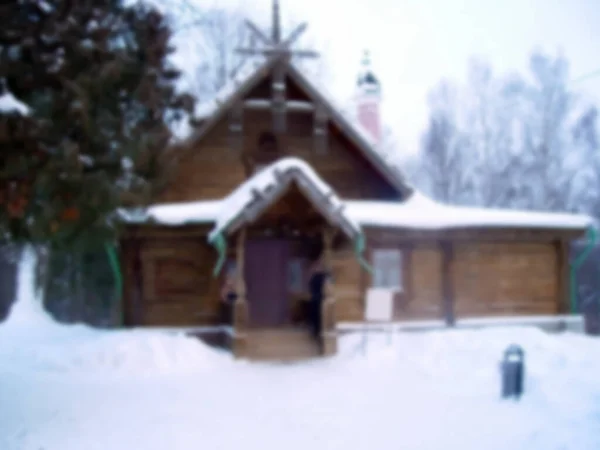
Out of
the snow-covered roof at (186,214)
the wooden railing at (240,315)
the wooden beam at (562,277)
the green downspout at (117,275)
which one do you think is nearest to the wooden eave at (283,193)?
the wooden railing at (240,315)

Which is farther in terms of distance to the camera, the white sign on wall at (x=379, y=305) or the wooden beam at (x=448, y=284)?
the wooden beam at (x=448, y=284)

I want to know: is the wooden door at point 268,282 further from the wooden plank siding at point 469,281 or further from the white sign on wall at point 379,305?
the white sign on wall at point 379,305

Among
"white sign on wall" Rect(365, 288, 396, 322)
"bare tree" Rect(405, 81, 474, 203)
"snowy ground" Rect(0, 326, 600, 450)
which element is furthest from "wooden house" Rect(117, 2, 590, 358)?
"bare tree" Rect(405, 81, 474, 203)

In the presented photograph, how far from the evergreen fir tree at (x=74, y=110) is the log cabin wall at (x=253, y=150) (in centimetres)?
680

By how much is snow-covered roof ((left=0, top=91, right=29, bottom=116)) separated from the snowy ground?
3.80 meters

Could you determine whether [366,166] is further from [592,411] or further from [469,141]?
[469,141]

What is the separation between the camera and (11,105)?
7.87m

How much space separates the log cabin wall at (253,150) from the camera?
15914 millimetres

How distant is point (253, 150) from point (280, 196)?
3.06 metres

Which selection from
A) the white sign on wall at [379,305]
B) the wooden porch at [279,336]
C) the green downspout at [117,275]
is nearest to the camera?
the white sign on wall at [379,305]

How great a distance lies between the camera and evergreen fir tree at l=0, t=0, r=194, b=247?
765 centimetres

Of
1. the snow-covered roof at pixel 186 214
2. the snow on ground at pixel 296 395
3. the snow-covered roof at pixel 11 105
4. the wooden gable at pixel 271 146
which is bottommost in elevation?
the snow on ground at pixel 296 395

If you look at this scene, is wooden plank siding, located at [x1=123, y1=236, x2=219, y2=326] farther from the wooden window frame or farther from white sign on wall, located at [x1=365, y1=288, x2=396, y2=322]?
the wooden window frame

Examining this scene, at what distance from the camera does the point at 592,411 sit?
351 inches
